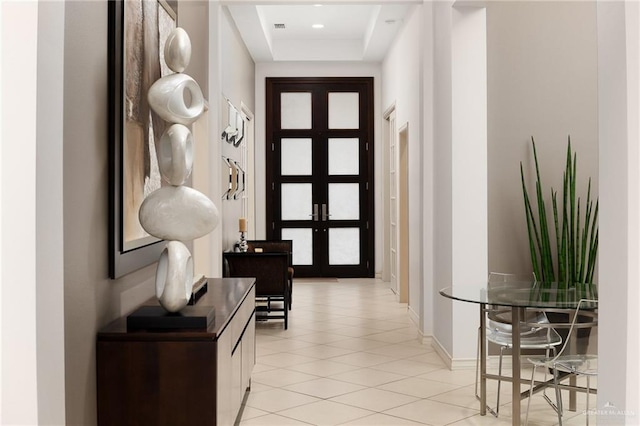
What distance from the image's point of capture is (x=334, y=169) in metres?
10.8

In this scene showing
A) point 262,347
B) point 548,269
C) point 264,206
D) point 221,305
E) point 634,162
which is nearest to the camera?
point 634,162

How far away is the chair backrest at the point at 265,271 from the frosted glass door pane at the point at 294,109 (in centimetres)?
434

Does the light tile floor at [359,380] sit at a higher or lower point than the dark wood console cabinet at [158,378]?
lower

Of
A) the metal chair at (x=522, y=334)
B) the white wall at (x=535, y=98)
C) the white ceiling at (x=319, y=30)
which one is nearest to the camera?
the metal chair at (x=522, y=334)

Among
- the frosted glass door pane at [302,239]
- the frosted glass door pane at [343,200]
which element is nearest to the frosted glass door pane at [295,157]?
the frosted glass door pane at [343,200]

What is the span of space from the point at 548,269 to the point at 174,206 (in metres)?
3.12

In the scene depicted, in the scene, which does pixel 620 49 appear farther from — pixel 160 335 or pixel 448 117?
pixel 448 117

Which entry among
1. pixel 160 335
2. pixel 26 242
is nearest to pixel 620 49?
pixel 26 242

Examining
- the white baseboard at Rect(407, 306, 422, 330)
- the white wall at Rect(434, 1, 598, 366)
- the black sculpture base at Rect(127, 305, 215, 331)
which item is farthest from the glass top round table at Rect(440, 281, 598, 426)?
the white baseboard at Rect(407, 306, 422, 330)

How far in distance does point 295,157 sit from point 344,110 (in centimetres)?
105

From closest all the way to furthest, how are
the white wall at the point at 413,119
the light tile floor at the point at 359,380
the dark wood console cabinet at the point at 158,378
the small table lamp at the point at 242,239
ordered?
the dark wood console cabinet at the point at 158,378 < the light tile floor at the point at 359,380 < the white wall at the point at 413,119 < the small table lamp at the point at 242,239

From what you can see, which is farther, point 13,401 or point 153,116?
point 153,116

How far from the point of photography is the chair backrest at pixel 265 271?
22.0 ft

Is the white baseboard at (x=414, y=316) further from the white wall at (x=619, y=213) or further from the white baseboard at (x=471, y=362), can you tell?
the white wall at (x=619, y=213)
